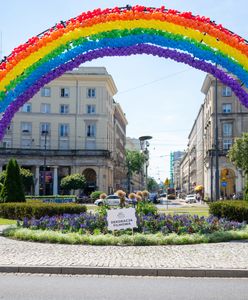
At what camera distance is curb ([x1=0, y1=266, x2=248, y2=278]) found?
10672 mm

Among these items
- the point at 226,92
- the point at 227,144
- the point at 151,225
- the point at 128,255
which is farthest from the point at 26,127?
the point at 128,255

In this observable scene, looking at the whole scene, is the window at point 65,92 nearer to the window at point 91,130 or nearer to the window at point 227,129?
the window at point 91,130

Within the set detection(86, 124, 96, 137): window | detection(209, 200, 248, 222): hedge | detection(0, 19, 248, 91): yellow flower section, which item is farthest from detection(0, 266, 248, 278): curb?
detection(86, 124, 96, 137): window

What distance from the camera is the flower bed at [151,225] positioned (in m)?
17.6

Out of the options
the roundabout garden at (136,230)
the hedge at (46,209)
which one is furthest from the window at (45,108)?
the roundabout garden at (136,230)

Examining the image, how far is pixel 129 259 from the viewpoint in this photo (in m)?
12.4

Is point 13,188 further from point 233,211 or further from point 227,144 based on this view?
point 227,144

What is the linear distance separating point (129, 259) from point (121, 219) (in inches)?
181

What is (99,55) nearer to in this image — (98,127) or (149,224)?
(149,224)

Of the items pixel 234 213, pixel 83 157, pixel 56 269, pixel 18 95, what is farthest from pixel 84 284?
pixel 83 157

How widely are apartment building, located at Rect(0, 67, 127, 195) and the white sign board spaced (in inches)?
2484

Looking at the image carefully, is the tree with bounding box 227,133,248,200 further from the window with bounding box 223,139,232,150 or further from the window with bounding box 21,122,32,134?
the window with bounding box 21,122,32,134

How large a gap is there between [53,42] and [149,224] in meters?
8.23

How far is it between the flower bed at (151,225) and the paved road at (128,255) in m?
2.14
